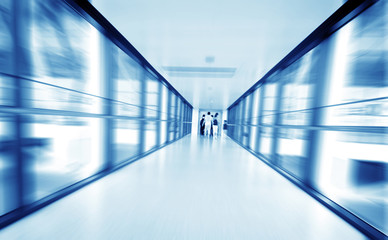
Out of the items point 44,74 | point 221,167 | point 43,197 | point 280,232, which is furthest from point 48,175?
point 280,232

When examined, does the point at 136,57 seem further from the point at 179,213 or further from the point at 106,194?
the point at 179,213

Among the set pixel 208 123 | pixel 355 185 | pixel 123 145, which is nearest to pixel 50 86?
pixel 123 145

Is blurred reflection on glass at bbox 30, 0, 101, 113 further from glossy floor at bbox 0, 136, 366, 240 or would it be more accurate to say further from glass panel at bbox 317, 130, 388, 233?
glass panel at bbox 317, 130, 388, 233

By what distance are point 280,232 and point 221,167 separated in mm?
1458

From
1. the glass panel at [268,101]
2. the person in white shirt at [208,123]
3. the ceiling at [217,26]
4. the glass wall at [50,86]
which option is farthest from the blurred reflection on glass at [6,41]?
the person in white shirt at [208,123]

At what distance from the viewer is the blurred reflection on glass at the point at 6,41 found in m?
1.05

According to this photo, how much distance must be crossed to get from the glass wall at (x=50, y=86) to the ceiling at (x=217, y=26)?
39 centimetres

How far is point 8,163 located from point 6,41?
3.18 feet

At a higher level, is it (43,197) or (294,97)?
(294,97)

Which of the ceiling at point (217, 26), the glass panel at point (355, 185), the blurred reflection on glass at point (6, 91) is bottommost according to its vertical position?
the glass panel at point (355, 185)

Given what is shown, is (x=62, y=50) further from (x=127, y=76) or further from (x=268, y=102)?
(x=268, y=102)

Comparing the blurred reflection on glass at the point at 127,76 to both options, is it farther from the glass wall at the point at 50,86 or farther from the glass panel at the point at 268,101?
the glass panel at the point at 268,101

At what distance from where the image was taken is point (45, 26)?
64.2 inches

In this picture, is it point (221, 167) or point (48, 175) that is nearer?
point (48, 175)
